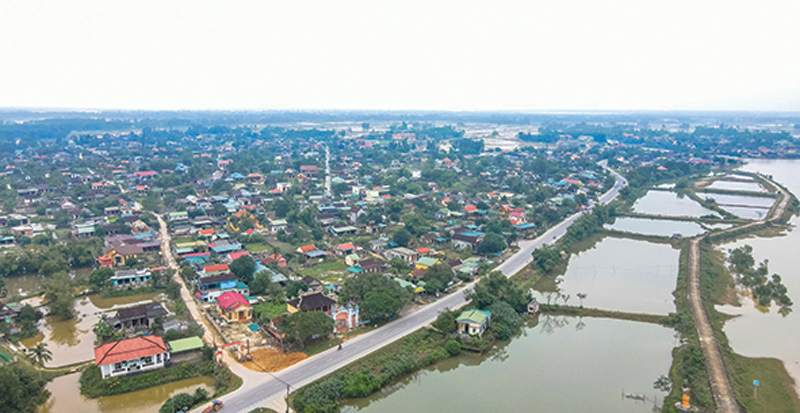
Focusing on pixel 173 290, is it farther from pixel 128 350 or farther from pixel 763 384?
pixel 763 384

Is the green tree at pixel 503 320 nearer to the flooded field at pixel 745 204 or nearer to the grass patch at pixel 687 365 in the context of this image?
the grass patch at pixel 687 365

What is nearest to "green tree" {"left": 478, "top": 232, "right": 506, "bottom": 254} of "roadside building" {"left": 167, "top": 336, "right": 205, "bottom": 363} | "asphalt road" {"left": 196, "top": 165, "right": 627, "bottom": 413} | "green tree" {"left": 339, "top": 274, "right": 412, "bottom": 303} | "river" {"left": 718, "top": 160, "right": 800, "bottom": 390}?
"asphalt road" {"left": 196, "top": 165, "right": 627, "bottom": 413}

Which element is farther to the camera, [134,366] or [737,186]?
[737,186]

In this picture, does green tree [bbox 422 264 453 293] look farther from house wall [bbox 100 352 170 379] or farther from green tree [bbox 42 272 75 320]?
green tree [bbox 42 272 75 320]

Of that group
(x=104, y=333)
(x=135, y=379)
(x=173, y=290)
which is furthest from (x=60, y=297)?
(x=135, y=379)

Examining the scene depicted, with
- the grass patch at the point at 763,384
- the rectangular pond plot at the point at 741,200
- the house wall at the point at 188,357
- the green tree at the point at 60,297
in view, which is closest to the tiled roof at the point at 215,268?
the green tree at the point at 60,297
